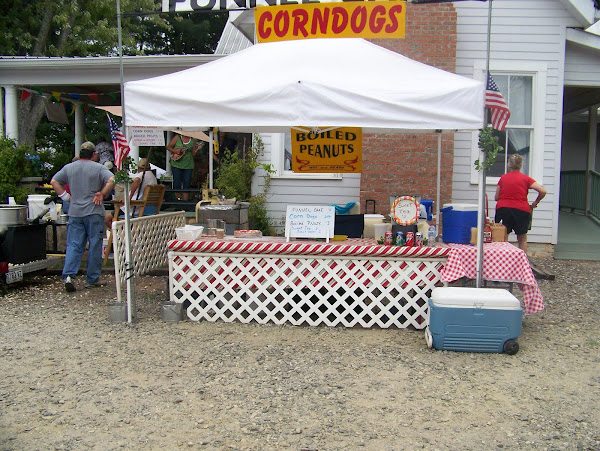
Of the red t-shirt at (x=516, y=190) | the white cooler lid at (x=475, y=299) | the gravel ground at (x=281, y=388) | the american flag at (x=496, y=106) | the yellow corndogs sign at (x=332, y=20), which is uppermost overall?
the yellow corndogs sign at (x=332, y=20)

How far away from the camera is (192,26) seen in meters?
23.2

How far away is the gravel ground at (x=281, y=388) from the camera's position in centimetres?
350

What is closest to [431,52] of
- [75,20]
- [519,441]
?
[519,441]

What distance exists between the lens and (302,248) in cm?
571

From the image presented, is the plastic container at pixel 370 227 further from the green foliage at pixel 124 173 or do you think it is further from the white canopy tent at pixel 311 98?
the green foliage at pixel 124 173

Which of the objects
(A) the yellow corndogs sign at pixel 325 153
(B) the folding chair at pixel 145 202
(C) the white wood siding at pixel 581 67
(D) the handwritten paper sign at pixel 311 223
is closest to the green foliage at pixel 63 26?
(B) the folding chair at pixel 145 202

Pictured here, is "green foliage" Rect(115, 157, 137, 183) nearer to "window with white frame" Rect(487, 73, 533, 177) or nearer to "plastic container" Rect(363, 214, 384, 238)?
"plastic container" Rect(363, 214, 384, 238)

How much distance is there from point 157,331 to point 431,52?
6.34 metres

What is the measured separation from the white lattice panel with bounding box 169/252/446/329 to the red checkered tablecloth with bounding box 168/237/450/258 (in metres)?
0.06

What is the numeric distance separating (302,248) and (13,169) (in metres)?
6.82

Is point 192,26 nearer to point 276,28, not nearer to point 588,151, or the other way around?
point 588,151

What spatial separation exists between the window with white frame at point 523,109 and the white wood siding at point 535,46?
1.8 inches

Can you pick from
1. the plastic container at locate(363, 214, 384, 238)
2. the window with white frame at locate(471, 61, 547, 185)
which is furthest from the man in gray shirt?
the window with white frame at locate(471, 61, 547, 185)

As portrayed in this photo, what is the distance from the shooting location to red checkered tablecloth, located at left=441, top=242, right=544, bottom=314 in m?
5.54
